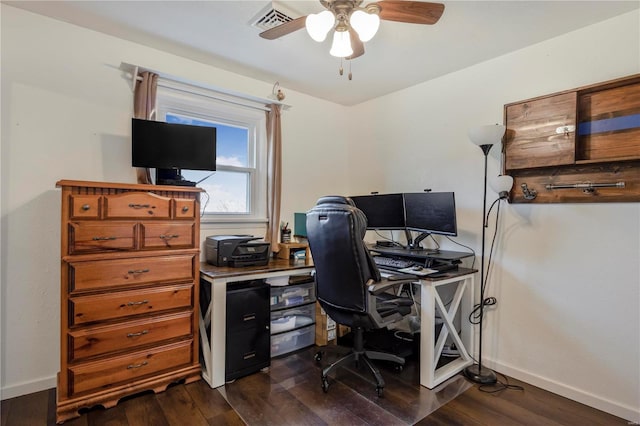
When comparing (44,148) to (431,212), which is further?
(431,212)

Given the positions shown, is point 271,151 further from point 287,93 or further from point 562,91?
point 562,91

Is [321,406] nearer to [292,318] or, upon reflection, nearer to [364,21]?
[292,318]

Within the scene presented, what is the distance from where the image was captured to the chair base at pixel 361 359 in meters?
2.22

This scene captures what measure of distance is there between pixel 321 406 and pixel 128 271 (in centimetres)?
149

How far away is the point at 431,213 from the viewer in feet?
8.89

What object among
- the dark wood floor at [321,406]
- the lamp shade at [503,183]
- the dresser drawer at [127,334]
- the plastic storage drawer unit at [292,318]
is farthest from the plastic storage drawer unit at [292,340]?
the lamp shade at [503,183]

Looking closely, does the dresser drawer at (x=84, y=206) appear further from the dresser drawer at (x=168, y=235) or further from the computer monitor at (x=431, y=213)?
the computer monitor at (x=431, y=213)

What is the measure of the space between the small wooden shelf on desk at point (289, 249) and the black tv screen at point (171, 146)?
988 mm

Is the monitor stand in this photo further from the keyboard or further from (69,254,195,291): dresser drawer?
the keyboard

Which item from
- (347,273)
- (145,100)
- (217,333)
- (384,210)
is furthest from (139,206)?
(384,210)

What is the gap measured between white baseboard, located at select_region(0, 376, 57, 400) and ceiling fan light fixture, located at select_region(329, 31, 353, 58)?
111 inches

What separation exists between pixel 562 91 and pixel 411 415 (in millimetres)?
2341

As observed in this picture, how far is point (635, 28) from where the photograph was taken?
6.53 ft

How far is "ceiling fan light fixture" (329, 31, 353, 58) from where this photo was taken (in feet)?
5.98
